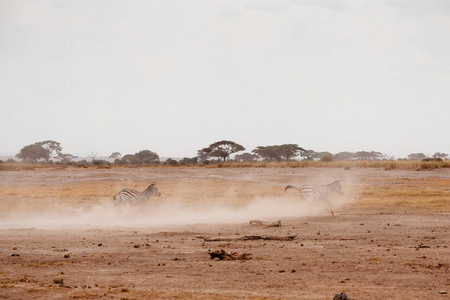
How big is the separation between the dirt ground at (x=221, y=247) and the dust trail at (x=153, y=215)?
49 millimetres

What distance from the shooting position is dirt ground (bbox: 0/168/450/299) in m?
9.22

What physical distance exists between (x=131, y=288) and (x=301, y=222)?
440 inches

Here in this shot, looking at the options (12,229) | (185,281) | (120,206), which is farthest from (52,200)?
(185,281)

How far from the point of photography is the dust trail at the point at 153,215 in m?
19.9

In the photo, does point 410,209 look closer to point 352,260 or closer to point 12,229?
point 352,260

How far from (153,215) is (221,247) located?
9.81m

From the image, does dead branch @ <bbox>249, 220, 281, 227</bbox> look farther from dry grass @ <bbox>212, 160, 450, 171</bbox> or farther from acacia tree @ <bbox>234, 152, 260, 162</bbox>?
acacia tree @ <bbox>234, 152, 260, 162</bbox>

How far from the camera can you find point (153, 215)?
2330 cm

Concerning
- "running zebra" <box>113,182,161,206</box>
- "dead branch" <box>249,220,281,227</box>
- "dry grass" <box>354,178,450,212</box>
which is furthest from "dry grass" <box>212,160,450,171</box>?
"dead branch" <box>249,220,281,227</box>

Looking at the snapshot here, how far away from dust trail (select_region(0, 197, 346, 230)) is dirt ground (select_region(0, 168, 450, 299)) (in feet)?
0.16

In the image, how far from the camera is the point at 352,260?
1184cm

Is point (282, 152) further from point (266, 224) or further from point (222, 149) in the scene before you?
point (266, 224)

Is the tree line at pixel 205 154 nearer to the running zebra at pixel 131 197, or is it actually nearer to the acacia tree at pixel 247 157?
the acacia tree at pixel 247 157

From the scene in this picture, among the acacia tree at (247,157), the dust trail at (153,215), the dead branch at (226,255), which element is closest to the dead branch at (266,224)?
the dust trail at (153,215)
